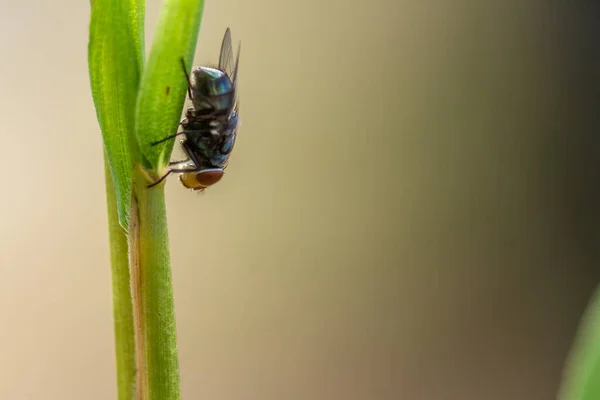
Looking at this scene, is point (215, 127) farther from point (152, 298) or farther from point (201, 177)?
point (152, 298)

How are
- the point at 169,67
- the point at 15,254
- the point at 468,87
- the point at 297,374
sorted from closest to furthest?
1. the point at 169,67
2. the point at 15,254
3. the point at 297,374
4. the point at 468,87

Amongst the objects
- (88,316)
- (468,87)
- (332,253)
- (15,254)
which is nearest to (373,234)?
(332,253)

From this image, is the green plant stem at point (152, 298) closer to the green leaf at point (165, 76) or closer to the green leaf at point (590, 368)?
the green leaf at point (165, 76)

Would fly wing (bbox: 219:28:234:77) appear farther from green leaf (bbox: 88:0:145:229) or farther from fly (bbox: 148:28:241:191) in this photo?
green leaf (bbox: 88:0:145:229)

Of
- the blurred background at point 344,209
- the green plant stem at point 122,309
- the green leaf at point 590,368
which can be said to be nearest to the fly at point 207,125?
the green plant stem at point 122,309

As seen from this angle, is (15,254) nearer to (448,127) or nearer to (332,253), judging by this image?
(332,253)

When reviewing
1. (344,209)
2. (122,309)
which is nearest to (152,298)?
(122,309)

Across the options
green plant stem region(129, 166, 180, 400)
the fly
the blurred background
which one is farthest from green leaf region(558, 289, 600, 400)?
the blurred background
